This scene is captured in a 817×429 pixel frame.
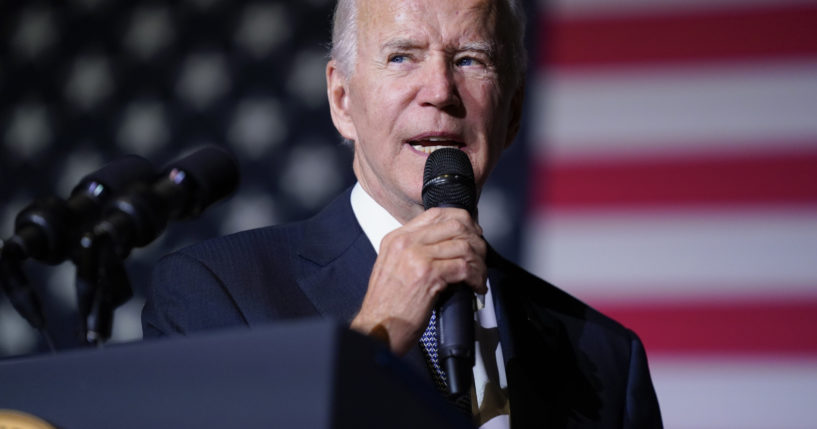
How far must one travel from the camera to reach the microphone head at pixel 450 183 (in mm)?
1232

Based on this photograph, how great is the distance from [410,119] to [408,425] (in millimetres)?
782

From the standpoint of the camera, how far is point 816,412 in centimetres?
266

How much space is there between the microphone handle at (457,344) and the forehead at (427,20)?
0.56 metres

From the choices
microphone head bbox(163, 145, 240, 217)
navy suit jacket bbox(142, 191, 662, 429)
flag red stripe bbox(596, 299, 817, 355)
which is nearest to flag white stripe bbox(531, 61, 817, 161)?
flag red stripe bbox(596, 299, 817, 355)

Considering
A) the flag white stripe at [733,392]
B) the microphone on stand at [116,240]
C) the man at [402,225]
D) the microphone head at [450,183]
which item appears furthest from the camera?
the flag white stripe at [733,392]

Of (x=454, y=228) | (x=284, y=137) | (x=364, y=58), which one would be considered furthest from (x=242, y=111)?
(x=454, y=228)

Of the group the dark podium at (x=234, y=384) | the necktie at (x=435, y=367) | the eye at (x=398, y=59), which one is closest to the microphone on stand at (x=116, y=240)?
the dark podium at (x=234, y=384)

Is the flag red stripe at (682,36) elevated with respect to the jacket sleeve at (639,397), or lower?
elevated

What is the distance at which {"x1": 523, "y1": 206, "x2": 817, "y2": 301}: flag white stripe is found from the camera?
2701mm

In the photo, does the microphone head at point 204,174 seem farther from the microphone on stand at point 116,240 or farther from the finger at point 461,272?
the finger at point 461,272

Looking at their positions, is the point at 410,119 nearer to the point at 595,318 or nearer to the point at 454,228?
the point at 454,228

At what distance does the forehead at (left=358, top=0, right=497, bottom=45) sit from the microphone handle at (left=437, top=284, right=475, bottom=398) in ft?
1.84

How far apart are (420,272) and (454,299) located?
0.05m

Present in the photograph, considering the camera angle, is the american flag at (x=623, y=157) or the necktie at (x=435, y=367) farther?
the american flag at (x=623, y=157)
